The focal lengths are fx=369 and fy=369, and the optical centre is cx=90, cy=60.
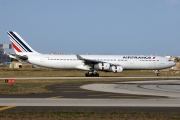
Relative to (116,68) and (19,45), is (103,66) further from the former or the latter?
(19,45)

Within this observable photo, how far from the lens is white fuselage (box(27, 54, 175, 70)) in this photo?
56531mm

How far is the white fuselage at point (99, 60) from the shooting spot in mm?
56531

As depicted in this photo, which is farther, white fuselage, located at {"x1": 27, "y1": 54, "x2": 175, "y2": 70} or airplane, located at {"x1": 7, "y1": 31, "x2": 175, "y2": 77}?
white fuselage, located at {"x1": 27, "y1": 54, "x2": 175, "y2": 70}

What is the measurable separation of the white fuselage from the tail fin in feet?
7.58

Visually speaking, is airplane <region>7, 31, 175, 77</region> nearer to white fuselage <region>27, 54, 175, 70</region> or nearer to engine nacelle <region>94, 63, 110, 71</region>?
white fuselage <region>27, 54, 175, 70</region>

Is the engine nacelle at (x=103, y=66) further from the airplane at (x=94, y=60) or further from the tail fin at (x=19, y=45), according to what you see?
the tail fin at (x=19, y=45)

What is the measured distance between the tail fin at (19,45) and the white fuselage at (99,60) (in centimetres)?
231

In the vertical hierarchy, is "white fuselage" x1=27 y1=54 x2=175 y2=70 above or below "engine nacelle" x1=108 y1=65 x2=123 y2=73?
above

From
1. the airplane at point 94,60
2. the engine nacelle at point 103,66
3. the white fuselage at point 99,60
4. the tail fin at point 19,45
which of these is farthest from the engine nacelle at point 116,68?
the tail fin at point 19,45

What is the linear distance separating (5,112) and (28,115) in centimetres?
129

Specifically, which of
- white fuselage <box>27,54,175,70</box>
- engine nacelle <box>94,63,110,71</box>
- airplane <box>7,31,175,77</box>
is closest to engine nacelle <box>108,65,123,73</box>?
airplane <box>7,31,175,77</box>

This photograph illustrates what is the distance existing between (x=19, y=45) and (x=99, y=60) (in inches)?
538

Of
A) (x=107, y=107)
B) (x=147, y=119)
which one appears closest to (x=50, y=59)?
(x=107, y=107)

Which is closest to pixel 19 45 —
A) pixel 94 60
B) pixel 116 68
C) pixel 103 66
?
pixel 94 60
